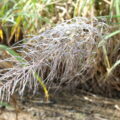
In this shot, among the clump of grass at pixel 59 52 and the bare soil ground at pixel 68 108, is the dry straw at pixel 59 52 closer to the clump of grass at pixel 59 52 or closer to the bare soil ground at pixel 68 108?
the clump of grass at pixel 59 52

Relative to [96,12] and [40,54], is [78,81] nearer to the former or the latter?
[96,12]

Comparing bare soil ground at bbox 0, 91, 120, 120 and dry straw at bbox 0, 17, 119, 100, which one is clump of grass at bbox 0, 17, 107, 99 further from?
bare soil ground at bbox 0, 91, 120, 120

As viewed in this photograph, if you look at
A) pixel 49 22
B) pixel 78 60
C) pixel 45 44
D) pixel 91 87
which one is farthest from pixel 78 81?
pixel 45 44

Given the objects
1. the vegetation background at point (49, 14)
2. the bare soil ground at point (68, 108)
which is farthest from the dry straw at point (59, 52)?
the bare soil ground at point (68, 108)

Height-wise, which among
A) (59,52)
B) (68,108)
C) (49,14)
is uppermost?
(49,14)

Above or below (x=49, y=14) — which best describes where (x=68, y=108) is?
below

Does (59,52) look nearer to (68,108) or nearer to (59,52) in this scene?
(59,52)

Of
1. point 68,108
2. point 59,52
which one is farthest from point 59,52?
point 68,108

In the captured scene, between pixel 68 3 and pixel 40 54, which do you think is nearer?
pixel 40 54

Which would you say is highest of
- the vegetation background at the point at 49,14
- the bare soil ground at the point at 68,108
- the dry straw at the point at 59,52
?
the vegetation background at the point at 49,14
